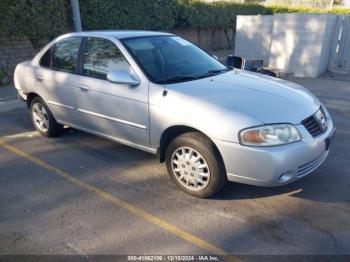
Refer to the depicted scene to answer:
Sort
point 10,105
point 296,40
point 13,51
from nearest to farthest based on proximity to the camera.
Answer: point 10,105, point 13,51, point 296,40

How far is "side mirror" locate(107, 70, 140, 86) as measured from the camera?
3730 mm

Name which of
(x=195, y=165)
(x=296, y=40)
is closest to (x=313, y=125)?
(x=195, y=165)

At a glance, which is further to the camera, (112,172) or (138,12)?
(138,12)

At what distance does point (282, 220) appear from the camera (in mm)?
3244

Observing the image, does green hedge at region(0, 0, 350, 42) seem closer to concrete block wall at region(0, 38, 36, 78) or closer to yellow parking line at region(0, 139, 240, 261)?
concrete block wall at region(0, 38, 36, 78)

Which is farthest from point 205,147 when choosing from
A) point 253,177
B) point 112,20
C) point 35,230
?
point 112,20

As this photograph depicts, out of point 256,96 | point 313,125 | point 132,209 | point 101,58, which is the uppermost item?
point 101,58

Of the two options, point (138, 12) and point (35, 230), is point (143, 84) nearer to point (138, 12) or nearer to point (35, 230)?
point (35, 230)

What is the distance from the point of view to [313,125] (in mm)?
3453

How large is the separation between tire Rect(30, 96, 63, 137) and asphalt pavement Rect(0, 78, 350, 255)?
2.06ft

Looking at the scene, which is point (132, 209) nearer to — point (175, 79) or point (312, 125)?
point (175, 79)

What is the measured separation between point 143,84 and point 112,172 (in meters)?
1.20

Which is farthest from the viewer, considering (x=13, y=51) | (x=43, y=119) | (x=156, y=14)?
(x=156, y=14)

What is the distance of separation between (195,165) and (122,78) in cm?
124
